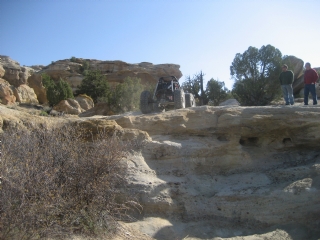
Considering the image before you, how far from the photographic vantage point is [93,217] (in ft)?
16.4

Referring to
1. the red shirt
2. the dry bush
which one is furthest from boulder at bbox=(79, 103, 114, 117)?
the dry bush

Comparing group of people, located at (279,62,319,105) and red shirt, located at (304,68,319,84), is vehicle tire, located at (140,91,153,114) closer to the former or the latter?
group of people, located at (279,62,319,105)

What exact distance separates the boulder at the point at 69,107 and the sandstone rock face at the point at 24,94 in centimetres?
184

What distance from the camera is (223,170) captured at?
7570 millimetres

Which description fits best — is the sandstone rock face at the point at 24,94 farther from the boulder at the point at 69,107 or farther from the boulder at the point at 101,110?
the boulder at the point at 101,110

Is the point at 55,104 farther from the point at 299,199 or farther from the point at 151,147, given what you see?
the point at 299,199

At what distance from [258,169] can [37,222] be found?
18.2ft

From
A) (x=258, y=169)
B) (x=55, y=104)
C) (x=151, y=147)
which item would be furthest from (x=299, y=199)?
(x=55, y=104)

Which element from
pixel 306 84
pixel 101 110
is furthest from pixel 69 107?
pixel 306 84

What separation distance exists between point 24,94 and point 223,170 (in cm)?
1870

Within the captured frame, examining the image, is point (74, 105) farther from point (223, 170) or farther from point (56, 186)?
point (56, 186)

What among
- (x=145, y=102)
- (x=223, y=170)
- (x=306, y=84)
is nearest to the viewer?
(x=223, y=170)

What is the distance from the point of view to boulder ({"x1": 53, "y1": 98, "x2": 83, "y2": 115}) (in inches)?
858

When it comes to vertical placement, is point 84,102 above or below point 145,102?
above
